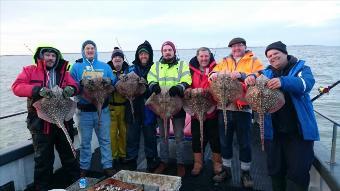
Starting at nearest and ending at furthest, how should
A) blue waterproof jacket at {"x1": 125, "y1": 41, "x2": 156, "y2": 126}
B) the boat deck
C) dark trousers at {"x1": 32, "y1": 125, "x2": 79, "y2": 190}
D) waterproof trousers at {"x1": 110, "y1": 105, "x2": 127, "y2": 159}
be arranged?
dark trousers at {"x1": 32, "y1": 125, "x2": 79, "y2": 190} → the boat deck → blue waterproof jacket at {"x1": 125, "y1": 41, "x2": 156, "y2": 126} → waterproof trousers at {"x1": 110, "y1": 105, "x2": 127, "y2": 159}

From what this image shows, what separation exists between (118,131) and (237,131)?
235 centimetres

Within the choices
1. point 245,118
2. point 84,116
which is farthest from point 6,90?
point 245,118

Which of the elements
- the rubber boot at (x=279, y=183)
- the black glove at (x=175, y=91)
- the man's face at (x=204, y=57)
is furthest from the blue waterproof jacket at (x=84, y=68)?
the rubber boot at (x=279, y=183)

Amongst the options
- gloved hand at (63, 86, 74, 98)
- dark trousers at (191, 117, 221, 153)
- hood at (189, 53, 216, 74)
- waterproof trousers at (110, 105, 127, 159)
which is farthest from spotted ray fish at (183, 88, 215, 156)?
gloved hand at (63, 86, 74, 98)

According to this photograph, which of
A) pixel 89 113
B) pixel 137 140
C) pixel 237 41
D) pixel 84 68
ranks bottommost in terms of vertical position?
pixel 137 140

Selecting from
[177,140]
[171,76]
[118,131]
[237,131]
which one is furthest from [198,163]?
[118,131]

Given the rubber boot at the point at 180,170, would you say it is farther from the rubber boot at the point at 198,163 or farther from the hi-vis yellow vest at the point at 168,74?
the hi-vis yellow vest at the point at 168,74

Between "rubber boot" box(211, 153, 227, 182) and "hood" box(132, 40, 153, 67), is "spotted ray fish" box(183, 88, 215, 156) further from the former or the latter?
"hood" box(132, 40, 153, 67)

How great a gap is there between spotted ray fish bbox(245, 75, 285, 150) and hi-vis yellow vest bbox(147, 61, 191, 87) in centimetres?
140

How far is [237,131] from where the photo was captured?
15.5ft

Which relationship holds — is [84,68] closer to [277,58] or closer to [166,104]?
[166,104]

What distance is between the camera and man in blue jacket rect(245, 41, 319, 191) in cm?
364

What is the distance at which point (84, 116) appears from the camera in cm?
502

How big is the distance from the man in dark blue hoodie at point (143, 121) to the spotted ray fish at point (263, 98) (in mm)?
2065
